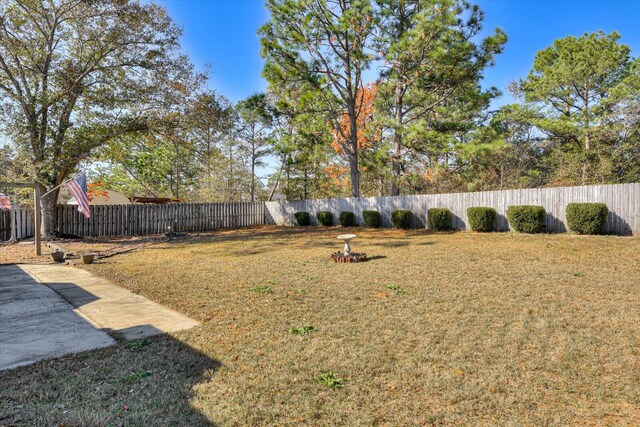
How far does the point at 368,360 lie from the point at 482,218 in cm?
1027

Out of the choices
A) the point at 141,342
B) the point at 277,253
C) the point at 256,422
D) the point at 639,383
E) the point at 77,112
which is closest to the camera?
the point at 256,422

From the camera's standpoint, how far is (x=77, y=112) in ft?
41.6

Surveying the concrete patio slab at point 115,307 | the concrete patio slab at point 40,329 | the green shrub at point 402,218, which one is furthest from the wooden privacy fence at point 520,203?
the concrete patio slab at point 40,329

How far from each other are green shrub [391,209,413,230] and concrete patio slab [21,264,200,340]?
35.3 ft

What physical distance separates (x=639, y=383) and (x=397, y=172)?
15.3 meters

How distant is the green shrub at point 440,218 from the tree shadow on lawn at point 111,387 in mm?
11368

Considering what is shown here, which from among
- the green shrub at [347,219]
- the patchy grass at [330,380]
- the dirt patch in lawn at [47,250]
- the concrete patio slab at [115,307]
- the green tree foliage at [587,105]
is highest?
the green tree foliage at [587,105]

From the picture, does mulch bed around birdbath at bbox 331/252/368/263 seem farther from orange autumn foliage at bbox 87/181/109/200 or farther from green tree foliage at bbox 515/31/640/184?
orange autumn foliage at bbox 87/181/109/200

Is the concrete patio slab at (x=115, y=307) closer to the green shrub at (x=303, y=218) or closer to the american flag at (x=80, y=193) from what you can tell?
the american flag at (x=80, y=193)

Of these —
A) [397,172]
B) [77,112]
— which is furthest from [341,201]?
[77,112]

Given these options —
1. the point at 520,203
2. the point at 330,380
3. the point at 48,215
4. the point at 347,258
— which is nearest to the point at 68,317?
the point at 330,380

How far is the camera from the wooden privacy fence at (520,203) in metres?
9.27

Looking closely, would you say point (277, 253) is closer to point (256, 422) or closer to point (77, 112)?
point (256, 422)

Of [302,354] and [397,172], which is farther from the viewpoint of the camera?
[397,172]
